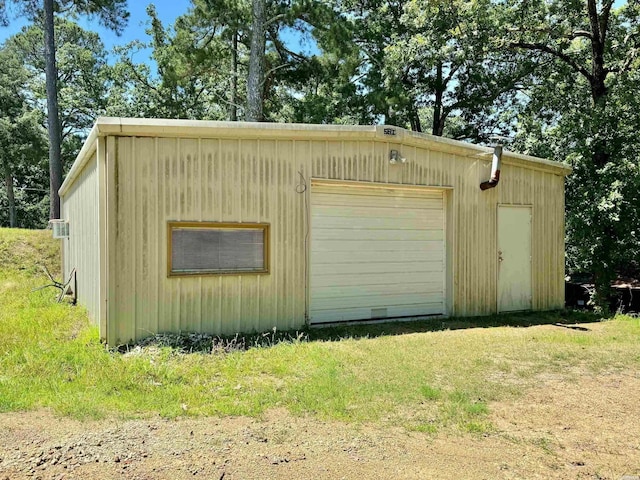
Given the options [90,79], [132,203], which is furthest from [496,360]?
[90,79]

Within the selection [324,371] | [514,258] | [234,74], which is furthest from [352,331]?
[234,74]

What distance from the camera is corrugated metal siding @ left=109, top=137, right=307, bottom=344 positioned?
5.29 m

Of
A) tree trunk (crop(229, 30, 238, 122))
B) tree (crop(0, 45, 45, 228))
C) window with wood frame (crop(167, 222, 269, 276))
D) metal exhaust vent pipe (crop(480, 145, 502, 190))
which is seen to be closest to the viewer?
window with wood frame (crop(167, 222, 269, 276))

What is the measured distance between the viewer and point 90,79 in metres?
24.6

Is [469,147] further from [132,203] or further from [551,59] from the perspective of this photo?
[551,59]

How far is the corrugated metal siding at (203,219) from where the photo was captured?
17.3ft

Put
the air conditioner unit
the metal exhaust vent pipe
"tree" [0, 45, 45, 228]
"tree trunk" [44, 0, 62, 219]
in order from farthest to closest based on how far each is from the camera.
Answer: "tree" [0, 45, 45, 228] < "tree trunk" [44, 0, 62, 219] < the air conditioner unit < the metal exhaust vent pipe

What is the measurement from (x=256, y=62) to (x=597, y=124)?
9.73 m

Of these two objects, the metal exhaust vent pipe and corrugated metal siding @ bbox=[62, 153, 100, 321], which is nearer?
corrugated metal siding @ bbox=[62, 153, 100, 321]

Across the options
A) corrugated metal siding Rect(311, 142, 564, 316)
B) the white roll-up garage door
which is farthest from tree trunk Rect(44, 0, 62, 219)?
corrugated metal siding Rect(311, 142, 564, 316)

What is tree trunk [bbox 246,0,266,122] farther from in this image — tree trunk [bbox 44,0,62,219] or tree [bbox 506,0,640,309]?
tree trunk [bbox 44,0,62,219]

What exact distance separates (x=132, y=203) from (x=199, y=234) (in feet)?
2.71

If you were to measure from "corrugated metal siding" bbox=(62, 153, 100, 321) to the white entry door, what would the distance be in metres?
6.22

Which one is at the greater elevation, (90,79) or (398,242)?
(90,79)
